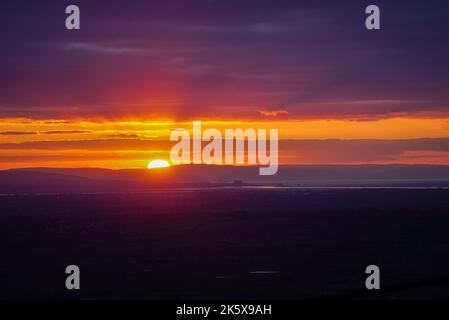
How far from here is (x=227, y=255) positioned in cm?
3419

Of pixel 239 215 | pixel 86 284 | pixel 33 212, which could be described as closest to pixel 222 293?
pixel 86 284

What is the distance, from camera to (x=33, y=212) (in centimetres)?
6359

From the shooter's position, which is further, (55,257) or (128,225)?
(128,225)

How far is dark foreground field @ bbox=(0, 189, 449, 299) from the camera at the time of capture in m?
26.2

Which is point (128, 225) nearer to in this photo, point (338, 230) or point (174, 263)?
point (338, 230)

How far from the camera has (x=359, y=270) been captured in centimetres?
2958

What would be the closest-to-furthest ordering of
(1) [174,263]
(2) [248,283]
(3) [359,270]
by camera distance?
(2) [248,283] < (3) [359,270] < (1) [174,263]

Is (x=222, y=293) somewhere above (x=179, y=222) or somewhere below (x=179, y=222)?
below

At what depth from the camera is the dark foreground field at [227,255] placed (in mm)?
26156
